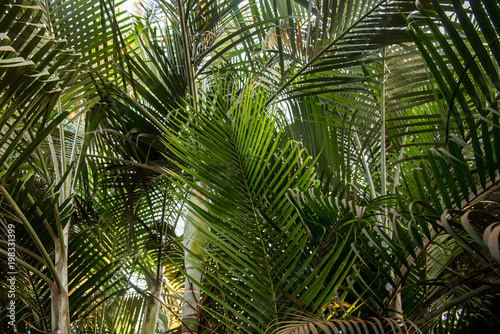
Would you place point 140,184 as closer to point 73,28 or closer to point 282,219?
point 73,28

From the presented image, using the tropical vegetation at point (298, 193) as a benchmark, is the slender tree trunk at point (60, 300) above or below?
below

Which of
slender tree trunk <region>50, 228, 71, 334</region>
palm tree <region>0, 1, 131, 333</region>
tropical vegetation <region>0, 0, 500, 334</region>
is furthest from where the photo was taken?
slender tree trunk <region>50, 228, 71, 334</region>

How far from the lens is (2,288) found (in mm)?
1182

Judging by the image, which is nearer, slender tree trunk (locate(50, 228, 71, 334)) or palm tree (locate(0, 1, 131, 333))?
palm tree (locate(0, 1, 131, 333))

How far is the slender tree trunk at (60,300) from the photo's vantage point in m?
0.90

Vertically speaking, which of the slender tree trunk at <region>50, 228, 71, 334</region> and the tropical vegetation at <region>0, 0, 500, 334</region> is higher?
the tropical vegetation at <region>0, 0, 500, 334</region>

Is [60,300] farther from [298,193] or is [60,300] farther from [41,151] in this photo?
[298,193]

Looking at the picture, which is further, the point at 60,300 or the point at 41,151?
the point at 41,151

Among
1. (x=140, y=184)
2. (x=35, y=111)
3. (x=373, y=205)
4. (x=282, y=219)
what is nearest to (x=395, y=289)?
(x=373, y=205)

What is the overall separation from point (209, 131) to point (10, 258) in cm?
56

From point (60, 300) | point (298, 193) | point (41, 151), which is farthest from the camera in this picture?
point (41, 151)

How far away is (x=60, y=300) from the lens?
3.05 ft

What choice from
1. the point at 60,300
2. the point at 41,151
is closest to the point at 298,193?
the point at 60,300

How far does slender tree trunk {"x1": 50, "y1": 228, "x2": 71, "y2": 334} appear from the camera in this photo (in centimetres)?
90
